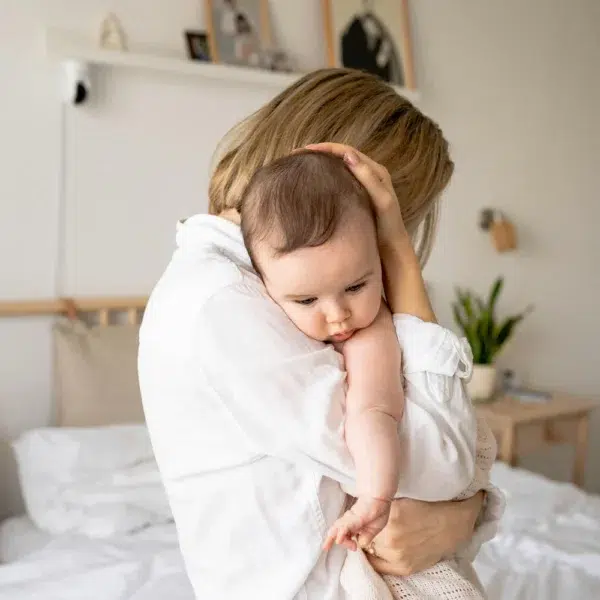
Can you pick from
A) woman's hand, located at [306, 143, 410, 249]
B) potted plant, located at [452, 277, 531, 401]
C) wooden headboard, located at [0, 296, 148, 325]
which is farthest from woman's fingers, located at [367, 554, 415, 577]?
potted plant, located at [452, 277, 531, 401]

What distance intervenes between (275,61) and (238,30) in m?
0.16

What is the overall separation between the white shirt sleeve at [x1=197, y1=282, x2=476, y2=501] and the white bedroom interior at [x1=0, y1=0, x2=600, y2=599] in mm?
1215

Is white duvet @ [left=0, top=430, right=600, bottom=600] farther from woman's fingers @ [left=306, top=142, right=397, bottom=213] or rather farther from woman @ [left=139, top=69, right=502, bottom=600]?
woman's fingers @ [left=306, top=142, right=397, bottom=213]

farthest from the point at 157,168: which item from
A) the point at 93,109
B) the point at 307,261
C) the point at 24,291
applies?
the point at 307,261

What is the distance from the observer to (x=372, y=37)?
2.99m

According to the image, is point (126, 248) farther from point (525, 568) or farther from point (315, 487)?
point (315, 487)

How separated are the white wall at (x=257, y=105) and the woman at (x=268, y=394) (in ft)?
4.94

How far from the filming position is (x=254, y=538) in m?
0.90

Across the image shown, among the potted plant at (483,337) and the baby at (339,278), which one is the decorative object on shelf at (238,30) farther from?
the baby at (339,278)

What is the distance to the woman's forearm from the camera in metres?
1.01

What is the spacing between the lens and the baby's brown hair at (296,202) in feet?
2.89

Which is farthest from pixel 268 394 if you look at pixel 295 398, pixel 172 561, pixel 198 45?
pixel 198 45

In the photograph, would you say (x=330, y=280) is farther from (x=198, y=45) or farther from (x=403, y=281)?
(x=198, y=45)

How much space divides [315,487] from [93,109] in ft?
6.13
